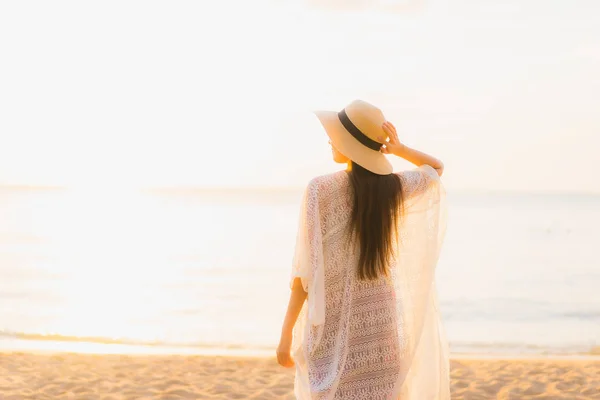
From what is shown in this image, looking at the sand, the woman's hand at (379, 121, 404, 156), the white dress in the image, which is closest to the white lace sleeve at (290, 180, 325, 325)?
the white dress

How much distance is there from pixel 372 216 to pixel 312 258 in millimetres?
254

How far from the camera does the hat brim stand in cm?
280

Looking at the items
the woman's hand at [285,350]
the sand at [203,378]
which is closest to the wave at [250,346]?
the sand at [203,378]

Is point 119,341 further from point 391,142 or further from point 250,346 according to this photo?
point 391,142

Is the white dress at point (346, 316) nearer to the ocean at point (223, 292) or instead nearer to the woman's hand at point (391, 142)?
the woman's hand at point (391, 142)

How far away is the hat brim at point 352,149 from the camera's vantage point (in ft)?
9.18

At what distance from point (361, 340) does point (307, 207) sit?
0.51m

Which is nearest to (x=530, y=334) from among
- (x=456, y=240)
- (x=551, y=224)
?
(x=456, y=240)

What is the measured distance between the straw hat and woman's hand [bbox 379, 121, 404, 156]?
0.02 m

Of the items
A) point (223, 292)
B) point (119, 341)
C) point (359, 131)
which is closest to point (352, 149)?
point (359, 131)

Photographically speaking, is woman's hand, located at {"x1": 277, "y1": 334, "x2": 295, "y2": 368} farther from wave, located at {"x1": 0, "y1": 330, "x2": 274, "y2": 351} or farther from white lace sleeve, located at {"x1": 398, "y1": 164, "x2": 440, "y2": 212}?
wave, located at {"x1": 0, "y1": 330, "x2": 274, "y2": 351}

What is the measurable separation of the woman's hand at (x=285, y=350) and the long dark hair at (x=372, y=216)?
33cm

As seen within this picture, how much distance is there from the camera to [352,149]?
2818 millimetres

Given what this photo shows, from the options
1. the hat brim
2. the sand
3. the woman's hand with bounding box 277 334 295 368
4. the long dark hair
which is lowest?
the sand
